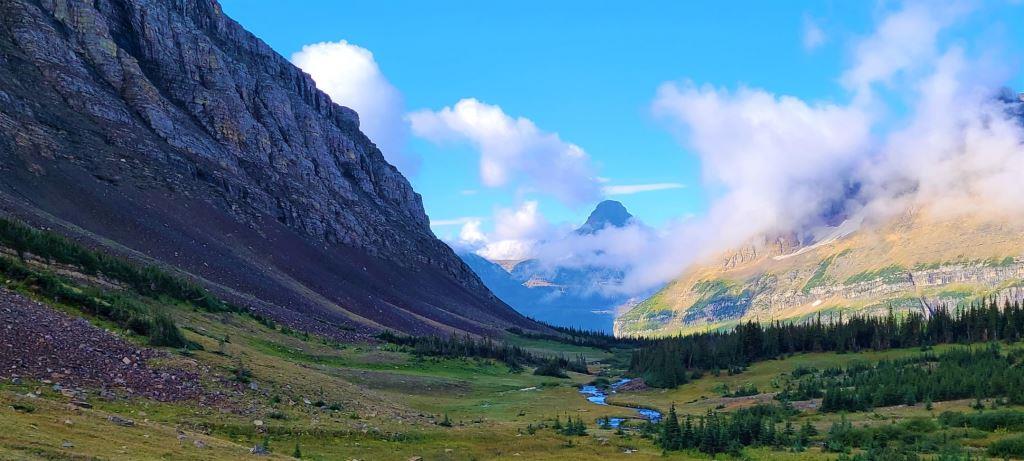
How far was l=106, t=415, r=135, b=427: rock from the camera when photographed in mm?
31641

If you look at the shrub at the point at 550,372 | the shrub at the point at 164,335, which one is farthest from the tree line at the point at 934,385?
the shrub at the point at 164,335

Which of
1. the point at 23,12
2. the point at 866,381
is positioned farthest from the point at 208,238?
the point at 866,381

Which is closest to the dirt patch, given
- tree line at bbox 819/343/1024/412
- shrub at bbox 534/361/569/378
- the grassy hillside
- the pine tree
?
the grassy hillside

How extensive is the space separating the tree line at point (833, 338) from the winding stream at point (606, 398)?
236 inches

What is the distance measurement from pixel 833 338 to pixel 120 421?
12632 cm

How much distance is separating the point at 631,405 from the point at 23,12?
161037 mm

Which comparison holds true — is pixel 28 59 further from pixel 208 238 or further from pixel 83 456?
pixel 83 456

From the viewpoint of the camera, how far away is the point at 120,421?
31906mm

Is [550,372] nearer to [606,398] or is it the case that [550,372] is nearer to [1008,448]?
[606,398]

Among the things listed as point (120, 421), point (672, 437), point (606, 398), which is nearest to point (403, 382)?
point (606, 398)

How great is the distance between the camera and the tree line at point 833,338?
390 feet

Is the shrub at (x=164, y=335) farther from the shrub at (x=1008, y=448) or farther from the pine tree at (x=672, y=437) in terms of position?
the shrub at (x=1008, y=448)

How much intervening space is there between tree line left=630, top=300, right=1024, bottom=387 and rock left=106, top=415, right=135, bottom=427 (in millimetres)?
93345

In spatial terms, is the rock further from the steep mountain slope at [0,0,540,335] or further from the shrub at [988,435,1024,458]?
the steep mountain slope at [0,0,540,335]
